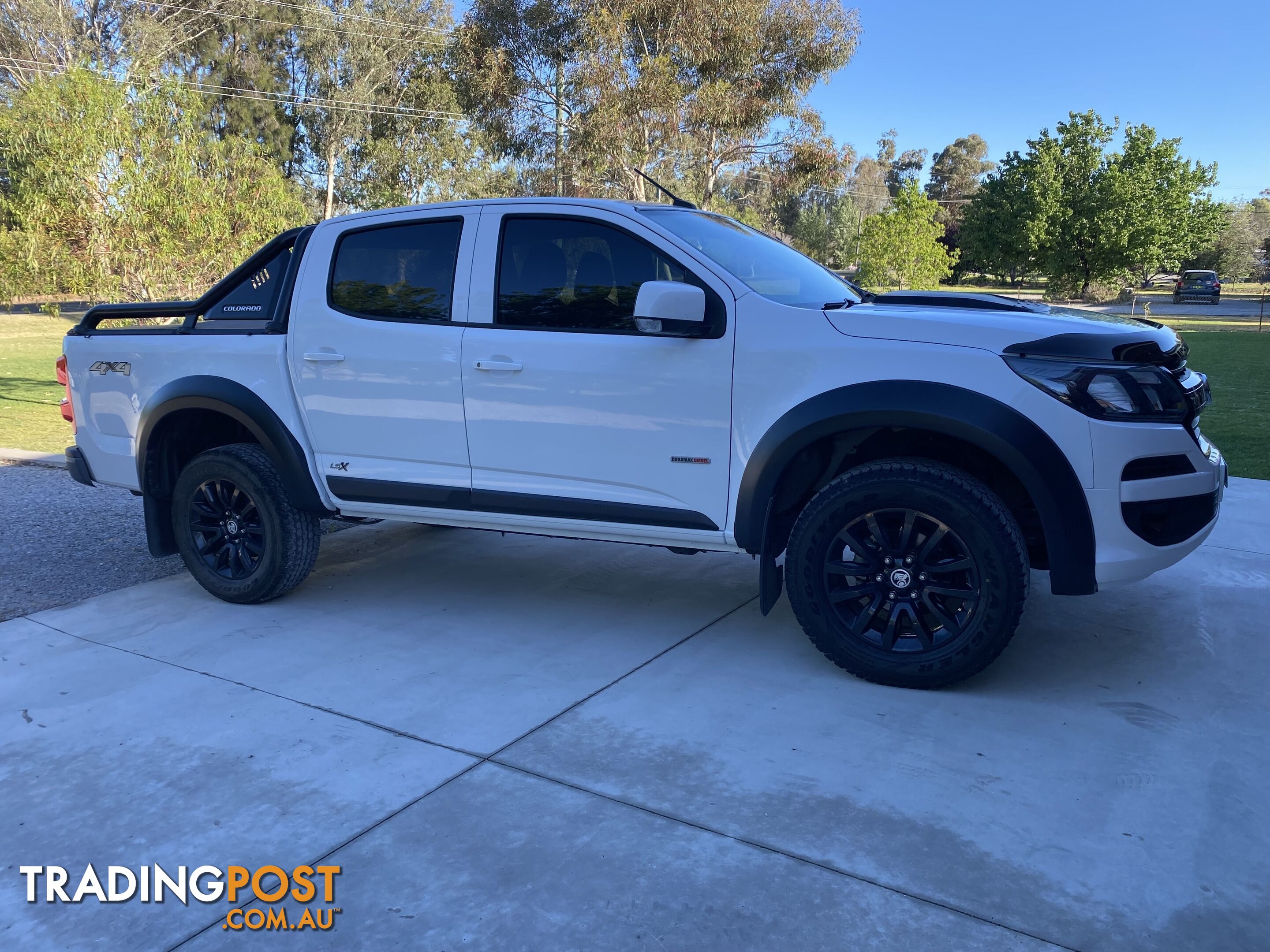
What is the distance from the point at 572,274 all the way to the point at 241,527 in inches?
86.3

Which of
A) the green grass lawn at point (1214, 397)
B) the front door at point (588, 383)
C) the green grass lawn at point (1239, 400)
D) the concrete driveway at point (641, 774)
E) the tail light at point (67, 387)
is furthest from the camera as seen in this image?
the green grass lawn at point (1214, 397)

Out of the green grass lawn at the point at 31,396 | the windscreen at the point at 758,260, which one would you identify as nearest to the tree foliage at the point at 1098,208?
the green grass lawn at the point at 31,396

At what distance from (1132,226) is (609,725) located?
51.1 m

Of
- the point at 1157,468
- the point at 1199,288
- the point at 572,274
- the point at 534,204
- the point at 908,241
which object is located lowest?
the point at 1157,468

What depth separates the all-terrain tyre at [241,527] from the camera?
497 cm

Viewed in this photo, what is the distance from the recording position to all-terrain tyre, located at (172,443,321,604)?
4.97m

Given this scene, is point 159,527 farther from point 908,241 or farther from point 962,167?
point 962,167

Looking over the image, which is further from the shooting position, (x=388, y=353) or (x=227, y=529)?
(x=227, y=529)

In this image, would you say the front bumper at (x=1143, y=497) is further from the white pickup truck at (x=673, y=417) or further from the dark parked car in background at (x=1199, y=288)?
the dark parked car in background at (x=1199, y=288)

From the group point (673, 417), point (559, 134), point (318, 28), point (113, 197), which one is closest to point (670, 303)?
point (673, 417)

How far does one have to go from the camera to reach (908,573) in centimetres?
385

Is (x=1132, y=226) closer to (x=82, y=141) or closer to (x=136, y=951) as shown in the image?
(x=82, y=141)

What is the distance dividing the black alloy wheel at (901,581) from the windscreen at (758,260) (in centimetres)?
97

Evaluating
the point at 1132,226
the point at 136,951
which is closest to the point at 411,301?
the point at 136,951
